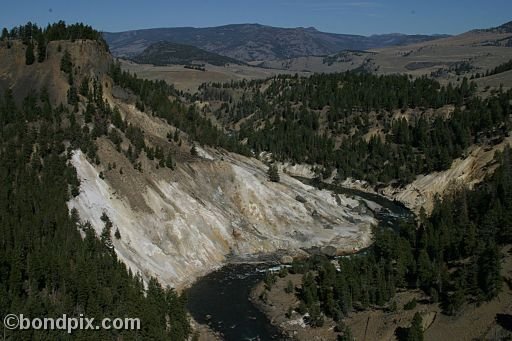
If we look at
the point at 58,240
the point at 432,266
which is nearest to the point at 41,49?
the point at 58,240

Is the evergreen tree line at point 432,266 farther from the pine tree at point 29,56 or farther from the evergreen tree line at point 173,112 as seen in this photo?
the pine tree at point 29,56

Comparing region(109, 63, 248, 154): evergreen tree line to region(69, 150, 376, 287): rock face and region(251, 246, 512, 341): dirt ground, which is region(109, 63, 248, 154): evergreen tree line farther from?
region(251, 246, 512, 341): dirt ground

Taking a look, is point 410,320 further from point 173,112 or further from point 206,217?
point 173,112

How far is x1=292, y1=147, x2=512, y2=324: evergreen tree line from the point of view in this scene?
50875 millimetres

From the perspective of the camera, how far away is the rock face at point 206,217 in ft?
216

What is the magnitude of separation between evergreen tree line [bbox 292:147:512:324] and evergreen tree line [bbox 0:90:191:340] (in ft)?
48.1

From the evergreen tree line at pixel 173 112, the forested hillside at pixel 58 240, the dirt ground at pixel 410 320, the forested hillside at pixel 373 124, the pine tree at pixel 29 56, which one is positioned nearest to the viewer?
the dirt ground at pixel 410 320

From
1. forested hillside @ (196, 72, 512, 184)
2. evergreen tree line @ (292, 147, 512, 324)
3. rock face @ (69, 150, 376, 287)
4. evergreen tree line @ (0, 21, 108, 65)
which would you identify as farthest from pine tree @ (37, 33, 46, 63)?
forested hillside @ (196, 72, 512, 184)

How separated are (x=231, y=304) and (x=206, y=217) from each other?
59.4 ft

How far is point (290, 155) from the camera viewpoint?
134 m

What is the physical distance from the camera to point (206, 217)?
74500 millimetres

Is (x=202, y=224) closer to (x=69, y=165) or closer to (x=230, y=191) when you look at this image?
(x=230, y=191)
